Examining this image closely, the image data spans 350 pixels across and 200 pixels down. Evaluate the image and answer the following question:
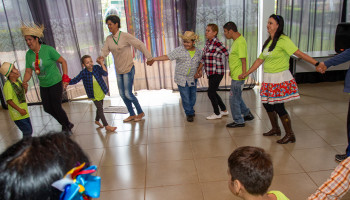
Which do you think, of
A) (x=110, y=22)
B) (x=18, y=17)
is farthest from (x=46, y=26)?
(x=110, y=22)

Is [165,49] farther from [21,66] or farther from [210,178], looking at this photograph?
[210,178]

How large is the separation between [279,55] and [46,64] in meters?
2.45

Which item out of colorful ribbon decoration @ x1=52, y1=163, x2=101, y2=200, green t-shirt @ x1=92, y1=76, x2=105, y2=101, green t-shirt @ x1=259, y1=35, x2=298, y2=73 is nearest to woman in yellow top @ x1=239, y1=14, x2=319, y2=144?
green t-shirt @ x1=259, y1=35, x2=298, y2=73

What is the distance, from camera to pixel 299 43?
509cm

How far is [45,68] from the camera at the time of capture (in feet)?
10.9

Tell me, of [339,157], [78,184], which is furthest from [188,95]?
[78,184]

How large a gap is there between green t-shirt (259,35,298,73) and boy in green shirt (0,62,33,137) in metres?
2.45

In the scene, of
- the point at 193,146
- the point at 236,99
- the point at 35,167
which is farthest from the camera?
the point at 236,99

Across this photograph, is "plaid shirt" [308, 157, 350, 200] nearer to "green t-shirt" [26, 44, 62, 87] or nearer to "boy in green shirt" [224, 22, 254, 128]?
"boy in green shirt" [224, 22, 254, 128]

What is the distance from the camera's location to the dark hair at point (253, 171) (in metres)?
1.33

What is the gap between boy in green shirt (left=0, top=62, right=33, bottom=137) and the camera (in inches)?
115

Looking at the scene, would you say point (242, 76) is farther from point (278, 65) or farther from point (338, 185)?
point (338, 185)

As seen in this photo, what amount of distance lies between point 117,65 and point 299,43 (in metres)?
3.14

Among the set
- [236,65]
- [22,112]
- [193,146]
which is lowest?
[193,146]
